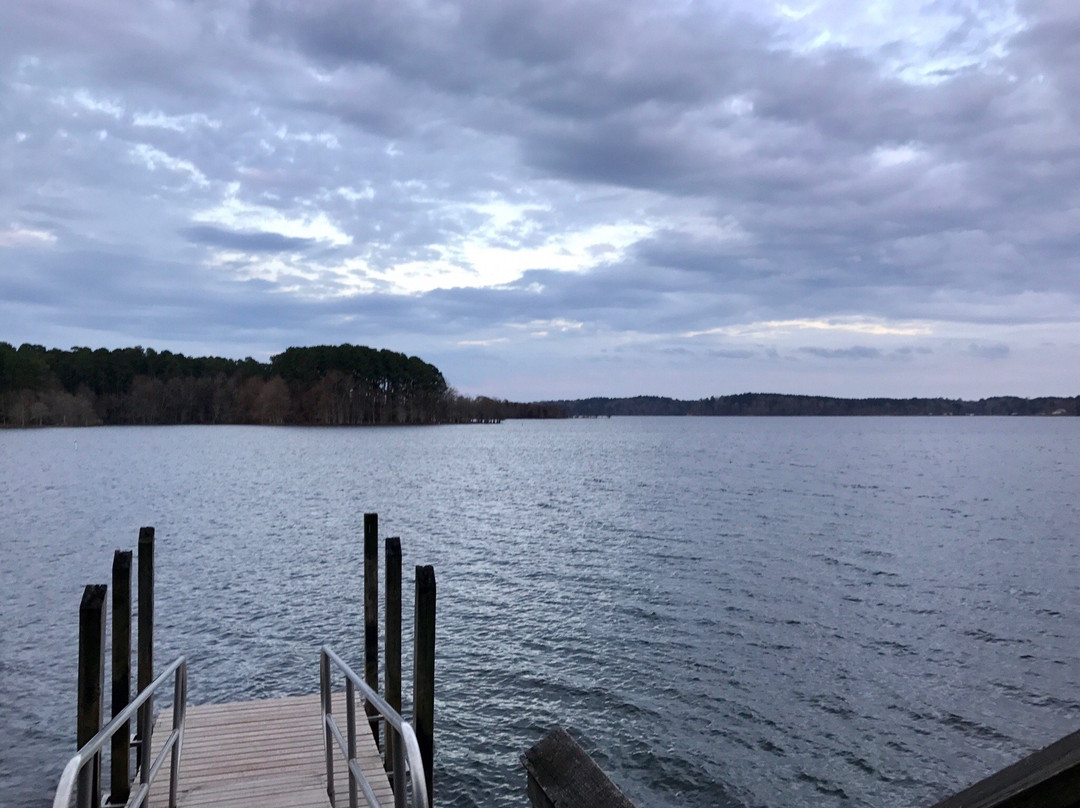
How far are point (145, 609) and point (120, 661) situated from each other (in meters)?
1.47

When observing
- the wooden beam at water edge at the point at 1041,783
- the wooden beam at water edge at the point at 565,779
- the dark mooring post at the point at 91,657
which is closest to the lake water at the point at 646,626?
the dark mooring post at the point at 91,657

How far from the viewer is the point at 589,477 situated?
66.6 metres

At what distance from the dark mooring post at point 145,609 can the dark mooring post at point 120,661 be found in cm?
111

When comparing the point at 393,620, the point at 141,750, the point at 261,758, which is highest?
the point at 393,620

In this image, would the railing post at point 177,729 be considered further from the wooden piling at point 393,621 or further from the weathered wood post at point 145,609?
the wooden piling at point 393,621

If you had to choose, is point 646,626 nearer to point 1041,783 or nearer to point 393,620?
point 393,620

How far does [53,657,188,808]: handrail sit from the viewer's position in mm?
3756

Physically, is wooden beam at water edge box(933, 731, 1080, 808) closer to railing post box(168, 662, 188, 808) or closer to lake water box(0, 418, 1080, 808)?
railing post box(168, 662, 188, 808)

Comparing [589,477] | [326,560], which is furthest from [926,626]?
[589,477]

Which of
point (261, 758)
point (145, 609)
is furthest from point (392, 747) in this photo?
point (145, 609)

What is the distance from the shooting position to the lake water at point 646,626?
42.4ft

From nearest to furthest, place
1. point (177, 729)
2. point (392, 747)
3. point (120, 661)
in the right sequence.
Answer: point (392, 747) → point (177, 729) → point (120, 661)

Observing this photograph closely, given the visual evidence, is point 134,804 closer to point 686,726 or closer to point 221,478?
point 686,726

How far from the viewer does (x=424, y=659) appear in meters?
9.49
